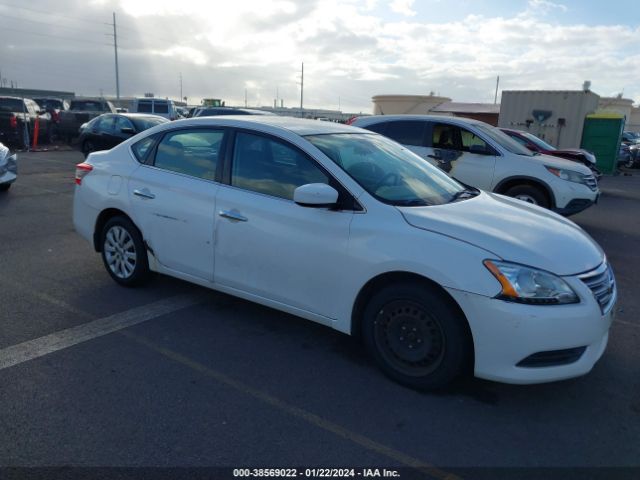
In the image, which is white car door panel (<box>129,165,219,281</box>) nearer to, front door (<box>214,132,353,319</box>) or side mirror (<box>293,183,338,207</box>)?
front door (<box>214,132,353,319</box>)

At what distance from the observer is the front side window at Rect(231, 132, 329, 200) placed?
3770mm

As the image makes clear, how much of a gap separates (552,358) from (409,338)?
0.85 m

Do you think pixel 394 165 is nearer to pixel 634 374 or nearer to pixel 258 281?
pixel 258 281

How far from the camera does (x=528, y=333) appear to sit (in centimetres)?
291

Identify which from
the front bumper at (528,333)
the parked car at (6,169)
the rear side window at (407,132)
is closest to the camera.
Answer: the front bumper at (528,333)

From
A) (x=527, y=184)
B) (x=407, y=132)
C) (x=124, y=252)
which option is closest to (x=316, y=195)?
(x=124, y=252)

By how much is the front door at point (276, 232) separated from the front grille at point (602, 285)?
1533 millimetres

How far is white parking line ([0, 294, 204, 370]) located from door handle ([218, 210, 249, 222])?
1.11 metres

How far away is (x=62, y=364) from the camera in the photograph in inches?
138

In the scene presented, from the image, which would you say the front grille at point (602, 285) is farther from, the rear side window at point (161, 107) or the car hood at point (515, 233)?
the rear side window at point (161, 107)

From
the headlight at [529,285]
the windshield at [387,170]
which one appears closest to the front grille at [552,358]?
the headlight at [529,285]

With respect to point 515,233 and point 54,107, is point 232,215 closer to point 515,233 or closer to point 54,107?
point 515,233

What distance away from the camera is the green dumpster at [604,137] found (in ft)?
62.0

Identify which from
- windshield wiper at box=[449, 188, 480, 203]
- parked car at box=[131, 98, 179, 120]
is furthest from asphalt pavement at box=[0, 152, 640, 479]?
parked car at box=[131, 98, 179, 120]
